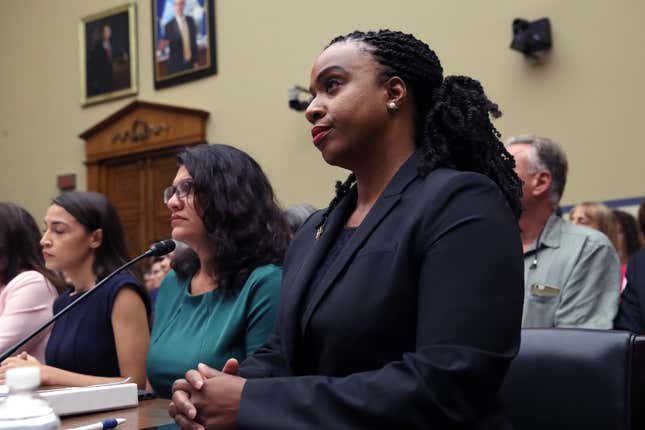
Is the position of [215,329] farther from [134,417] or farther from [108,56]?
[108,56]

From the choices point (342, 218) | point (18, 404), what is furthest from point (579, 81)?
point (18, 404)

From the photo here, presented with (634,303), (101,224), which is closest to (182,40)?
(101,224)

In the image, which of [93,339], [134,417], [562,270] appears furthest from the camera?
[562,270]

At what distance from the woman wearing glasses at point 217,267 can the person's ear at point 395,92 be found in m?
0.98

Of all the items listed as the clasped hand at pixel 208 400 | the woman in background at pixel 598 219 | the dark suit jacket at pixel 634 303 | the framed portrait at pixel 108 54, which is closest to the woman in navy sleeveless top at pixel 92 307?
the clasped hand at pixel 208 400

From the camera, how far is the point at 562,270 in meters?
3.04

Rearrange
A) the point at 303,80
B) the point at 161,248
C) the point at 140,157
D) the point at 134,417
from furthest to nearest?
the point at 140,157, the point at 303,80, the point at 161,248, the point at 134,417

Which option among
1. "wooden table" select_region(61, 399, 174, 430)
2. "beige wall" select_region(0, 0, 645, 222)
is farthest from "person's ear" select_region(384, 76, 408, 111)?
"beige wall" select_region(0, 0, 645, 222)

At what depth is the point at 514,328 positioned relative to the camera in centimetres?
138

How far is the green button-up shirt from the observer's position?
2.95 m

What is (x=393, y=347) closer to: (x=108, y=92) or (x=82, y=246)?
(x=82, y=246)

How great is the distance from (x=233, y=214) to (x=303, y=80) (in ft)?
17.3

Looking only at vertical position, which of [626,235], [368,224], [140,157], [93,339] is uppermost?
[140,157]

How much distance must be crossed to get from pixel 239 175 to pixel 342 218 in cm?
101
